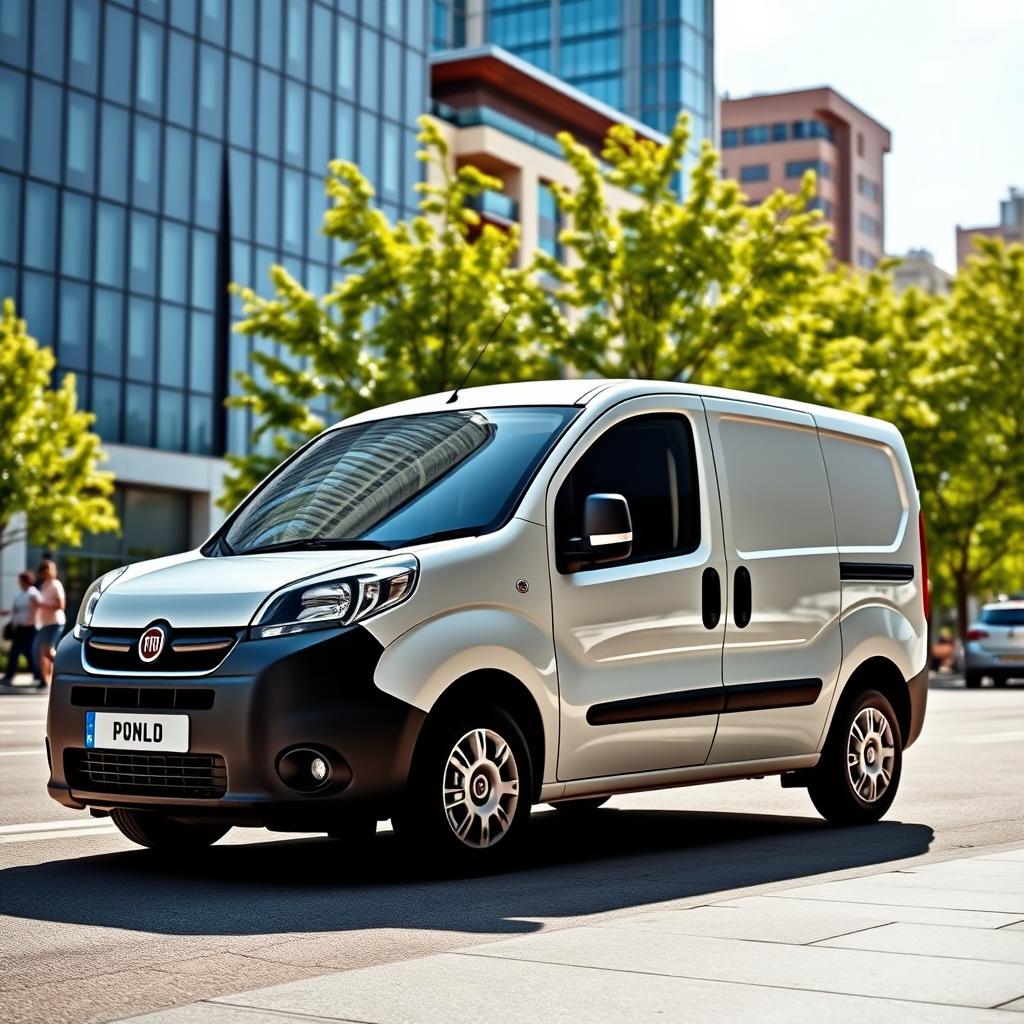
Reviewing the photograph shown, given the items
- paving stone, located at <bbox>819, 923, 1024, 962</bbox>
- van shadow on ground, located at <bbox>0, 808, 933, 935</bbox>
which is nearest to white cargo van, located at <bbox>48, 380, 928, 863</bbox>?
van shadow on ground, located at <bbox>0, 808, 933, 935</bbox>

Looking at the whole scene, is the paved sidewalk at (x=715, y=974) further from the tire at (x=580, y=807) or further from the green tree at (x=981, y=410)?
the green tree at (x=981, y=410)

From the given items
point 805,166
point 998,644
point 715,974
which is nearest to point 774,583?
point 715,974

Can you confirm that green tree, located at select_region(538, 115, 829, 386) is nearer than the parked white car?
Yes

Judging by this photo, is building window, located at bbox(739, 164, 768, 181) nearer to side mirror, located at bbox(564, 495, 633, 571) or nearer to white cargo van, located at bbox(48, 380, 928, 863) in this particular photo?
white cargo van, located at bbox(48, 380, 928, 863)

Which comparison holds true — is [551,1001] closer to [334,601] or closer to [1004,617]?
[334,601]

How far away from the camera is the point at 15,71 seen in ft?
132

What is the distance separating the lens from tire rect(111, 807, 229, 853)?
7.92m

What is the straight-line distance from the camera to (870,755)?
9664mm

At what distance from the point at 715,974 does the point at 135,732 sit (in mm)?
2940

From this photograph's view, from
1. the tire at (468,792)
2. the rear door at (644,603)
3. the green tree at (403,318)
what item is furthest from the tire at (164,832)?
the green tree at (403,318)

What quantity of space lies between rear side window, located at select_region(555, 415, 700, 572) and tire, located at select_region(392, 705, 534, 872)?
99 centimetres

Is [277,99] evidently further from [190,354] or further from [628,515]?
[628,515]

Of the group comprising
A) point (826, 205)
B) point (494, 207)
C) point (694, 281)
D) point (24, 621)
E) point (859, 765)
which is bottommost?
point (859, 765)

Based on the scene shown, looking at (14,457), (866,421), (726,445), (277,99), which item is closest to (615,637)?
(726,445)
